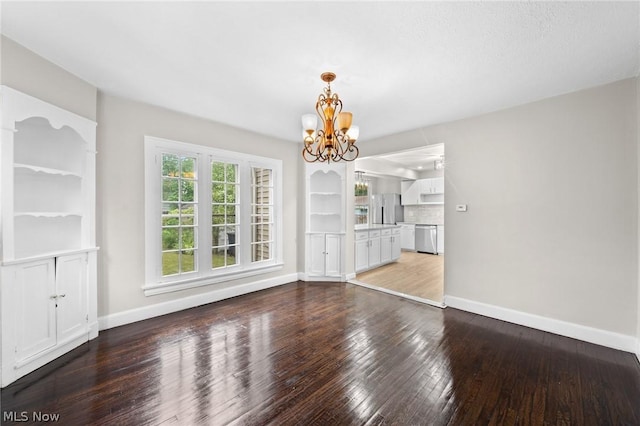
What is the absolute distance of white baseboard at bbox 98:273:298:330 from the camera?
120 inches

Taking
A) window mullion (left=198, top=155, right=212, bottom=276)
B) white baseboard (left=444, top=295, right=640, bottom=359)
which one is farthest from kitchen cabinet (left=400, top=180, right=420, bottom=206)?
window mullion (left=198, top=155, right=212, bottom=276)

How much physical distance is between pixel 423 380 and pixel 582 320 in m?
2.12

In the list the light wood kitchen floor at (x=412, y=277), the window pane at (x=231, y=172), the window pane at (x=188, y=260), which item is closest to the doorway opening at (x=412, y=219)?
the light wood kitchen floor at (x=412, y=277)

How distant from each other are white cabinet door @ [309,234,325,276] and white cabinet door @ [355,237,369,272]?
92 centimetres

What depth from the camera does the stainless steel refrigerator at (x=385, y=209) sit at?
8.84m

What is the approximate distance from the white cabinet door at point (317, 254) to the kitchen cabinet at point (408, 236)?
13.9 ft

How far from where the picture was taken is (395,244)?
6.84 metres

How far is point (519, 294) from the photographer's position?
3232 mm

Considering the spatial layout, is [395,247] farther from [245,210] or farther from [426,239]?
[245,210]

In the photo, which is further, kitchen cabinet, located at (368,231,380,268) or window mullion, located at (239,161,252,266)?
kitchen cabinet, located at (368,231,380,268)

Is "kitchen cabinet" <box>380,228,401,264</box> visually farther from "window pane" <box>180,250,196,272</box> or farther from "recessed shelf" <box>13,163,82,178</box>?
"recessed shelf" <box>13,163,82,178</box>

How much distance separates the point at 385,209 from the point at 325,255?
447 centimetres

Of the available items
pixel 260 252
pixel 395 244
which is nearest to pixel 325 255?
pixel 260 252

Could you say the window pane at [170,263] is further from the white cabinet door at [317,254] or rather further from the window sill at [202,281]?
the white cabinet door at [317,254]
